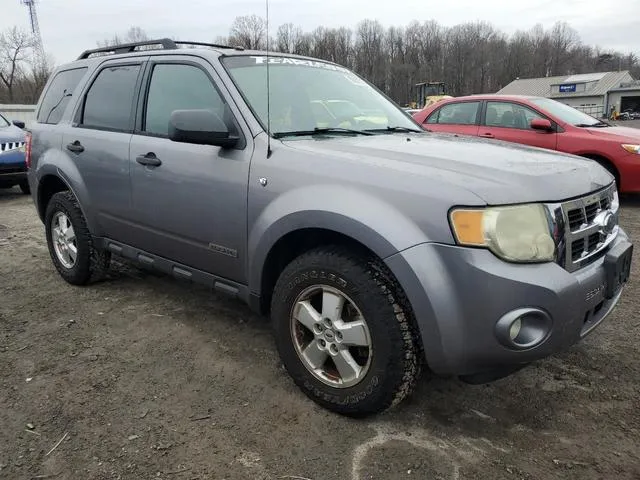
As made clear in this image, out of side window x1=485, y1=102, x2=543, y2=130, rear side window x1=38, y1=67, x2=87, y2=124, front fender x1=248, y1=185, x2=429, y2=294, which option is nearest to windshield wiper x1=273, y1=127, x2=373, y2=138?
front fender x1=248, y1=185, x2=429, y2=294

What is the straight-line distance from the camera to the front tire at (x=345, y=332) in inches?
90.3

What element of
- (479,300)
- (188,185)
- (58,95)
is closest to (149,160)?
(188,185)

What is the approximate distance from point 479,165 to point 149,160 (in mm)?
2055

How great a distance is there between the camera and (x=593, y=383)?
2.87 metres

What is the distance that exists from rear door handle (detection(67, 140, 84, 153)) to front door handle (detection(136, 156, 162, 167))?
813 mm

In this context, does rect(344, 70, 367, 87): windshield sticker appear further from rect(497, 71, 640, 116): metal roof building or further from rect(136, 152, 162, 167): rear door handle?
rect(497, 71, 640, 116): metal roof building

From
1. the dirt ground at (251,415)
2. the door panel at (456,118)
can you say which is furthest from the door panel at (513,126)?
the dirt ground at (251,415)

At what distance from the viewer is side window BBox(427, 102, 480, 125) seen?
315 inches

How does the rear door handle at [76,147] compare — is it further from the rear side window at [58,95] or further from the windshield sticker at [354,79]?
the windshield sticker at [354,79]

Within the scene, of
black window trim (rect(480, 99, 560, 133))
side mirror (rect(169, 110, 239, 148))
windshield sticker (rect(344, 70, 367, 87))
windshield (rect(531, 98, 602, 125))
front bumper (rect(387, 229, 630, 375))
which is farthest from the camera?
windshield (rect(531, 98, 602, 125))

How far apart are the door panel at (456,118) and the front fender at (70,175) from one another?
5.31 m

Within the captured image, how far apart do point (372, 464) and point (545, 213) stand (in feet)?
4.16

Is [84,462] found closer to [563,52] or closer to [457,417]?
[457,417]

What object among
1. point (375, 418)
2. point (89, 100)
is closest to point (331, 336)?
point (375, 418)
